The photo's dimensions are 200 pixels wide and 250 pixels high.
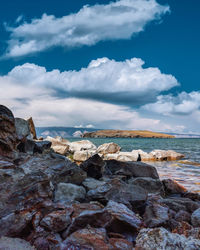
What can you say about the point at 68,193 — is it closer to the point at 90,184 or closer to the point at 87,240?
the point at 90,184

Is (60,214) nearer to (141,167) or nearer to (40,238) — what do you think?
(40,238)

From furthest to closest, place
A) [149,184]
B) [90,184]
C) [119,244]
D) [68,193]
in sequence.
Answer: [149,184] < [90,184] < [68,193] < [119,244]

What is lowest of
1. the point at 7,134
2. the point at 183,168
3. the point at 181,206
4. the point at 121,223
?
the point at 183,168

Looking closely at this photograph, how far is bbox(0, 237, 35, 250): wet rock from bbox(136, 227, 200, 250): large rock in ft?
6.23

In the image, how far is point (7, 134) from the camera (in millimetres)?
8008

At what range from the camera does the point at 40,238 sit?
4.09m

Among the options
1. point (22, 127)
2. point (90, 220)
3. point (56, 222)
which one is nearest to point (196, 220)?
point (90, 220)

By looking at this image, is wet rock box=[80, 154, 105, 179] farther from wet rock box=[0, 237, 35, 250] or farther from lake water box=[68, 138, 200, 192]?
wet rock box=[0, 237, 35, 250]

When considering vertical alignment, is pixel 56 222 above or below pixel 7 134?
below

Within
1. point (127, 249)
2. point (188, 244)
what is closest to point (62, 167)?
point (127, 249)

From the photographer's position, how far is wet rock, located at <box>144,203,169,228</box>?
518cm

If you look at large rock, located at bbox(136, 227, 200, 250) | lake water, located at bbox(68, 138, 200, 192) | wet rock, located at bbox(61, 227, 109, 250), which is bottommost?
lake water, located at bbox(68, 138, 200, 192)

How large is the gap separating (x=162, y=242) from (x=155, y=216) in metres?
2.02

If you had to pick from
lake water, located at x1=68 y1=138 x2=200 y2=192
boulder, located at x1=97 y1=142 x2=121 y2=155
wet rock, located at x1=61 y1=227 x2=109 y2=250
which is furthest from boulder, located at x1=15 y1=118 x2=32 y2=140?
boulder, located at x1=97 y1=142 x2=121 y2=155
